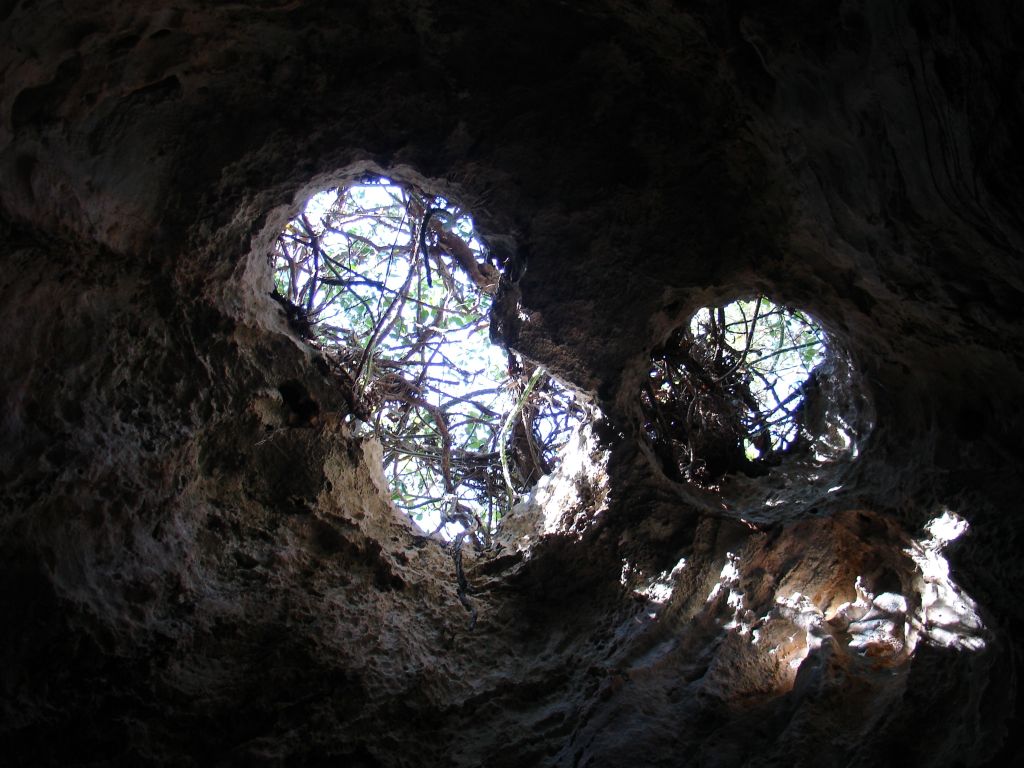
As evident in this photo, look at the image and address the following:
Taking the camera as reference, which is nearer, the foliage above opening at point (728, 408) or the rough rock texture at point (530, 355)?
the rough rock texture at point (530, 355)

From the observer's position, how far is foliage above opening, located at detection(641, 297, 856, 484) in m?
2.69

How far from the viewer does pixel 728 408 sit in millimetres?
2973

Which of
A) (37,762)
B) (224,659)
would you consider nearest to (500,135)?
(224,659)

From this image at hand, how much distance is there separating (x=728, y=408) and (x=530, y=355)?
87 cm

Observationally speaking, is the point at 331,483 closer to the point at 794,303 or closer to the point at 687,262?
the point at 687,262

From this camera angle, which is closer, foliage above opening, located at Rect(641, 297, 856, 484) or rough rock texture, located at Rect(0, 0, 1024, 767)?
rough rock texture, located at Rect(0, 0, 1024, 767)

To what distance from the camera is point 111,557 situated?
2.02 m

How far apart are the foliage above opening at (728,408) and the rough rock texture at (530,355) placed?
0.18m

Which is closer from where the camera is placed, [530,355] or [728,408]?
[530,355]

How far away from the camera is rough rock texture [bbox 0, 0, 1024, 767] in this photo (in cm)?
176

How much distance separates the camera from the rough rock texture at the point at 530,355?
69.4 inches

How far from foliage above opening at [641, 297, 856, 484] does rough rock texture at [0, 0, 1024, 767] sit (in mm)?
177

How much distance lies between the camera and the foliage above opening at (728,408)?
8.82 feet

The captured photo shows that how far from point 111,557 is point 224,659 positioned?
39 centimetres
